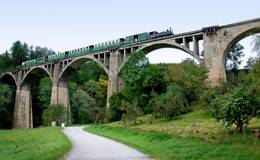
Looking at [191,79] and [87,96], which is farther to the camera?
[87,96]

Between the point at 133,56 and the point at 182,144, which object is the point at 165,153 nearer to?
the point at 182,144

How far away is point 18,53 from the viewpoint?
3300 inches

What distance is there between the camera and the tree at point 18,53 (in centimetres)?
8331

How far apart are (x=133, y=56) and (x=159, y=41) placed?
3715mm

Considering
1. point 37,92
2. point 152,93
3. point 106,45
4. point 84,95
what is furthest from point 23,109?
Result: point 152,93

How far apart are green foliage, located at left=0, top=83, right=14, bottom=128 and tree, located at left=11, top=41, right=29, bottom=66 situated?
12.5m

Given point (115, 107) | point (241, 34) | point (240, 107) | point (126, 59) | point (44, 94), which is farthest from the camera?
point (44, 94)

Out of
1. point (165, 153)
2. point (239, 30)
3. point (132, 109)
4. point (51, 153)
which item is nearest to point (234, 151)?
point (165, 153)

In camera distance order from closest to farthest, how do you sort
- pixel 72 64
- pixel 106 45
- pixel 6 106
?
pixel 106 45 → pixel 72 64 → pixel 6 106

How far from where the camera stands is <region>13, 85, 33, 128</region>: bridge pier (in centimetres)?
6775

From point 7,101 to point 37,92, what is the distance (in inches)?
440

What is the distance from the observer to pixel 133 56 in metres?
43.6

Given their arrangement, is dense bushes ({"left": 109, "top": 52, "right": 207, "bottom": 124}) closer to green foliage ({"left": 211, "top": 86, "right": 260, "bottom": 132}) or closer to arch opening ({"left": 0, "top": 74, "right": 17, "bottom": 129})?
green foliage ({"left": 211, "top": 86, "right": 260, "bottom": 132})

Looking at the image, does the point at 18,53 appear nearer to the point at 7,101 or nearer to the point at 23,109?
the point at 23,109
